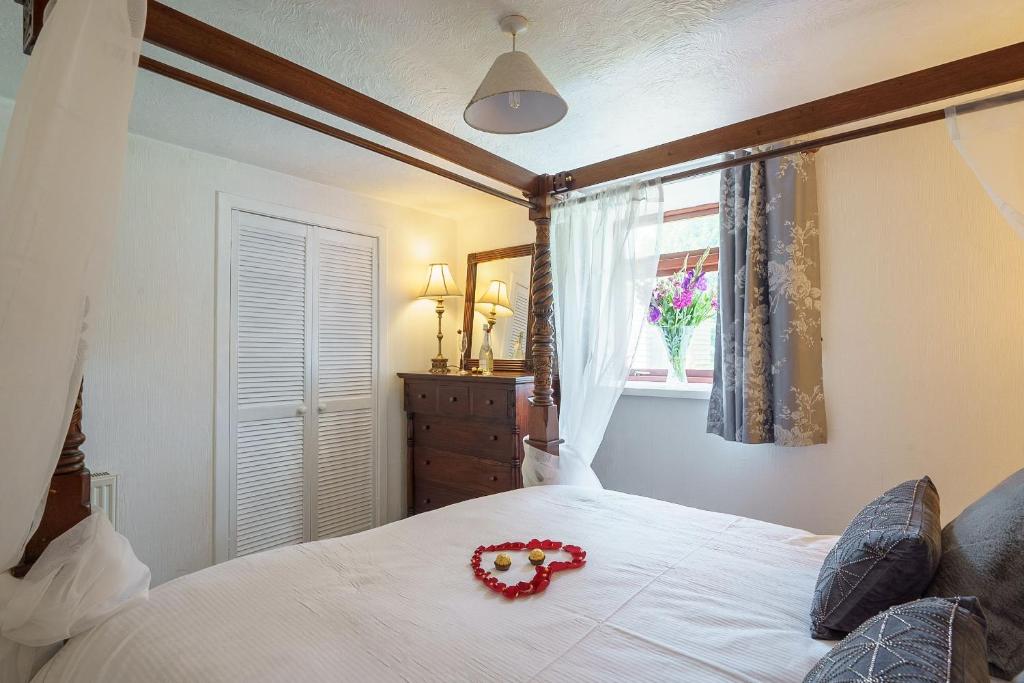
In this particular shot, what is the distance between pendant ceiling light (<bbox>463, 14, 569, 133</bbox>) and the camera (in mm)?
1626

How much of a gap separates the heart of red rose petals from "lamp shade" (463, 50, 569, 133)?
1.34 meters

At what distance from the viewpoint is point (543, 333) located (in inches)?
104

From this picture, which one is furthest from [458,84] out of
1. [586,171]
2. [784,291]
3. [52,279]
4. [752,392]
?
[752,392]

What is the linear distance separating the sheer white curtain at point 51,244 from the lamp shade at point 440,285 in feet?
9.14

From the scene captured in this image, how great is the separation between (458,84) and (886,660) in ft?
7.10

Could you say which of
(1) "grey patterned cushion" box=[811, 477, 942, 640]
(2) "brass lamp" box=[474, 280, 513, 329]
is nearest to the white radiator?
(2) "brass lamp" box=[474, 280, 513, 329]

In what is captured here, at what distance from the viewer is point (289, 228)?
3299mm

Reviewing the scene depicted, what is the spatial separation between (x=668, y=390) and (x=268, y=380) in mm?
2348

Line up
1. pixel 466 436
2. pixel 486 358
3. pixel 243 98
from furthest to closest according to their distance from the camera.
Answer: pixel 486 358, pixel 466 436, pixel 243 98

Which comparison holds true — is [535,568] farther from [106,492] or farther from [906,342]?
[106,492]

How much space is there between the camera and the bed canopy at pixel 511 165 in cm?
130

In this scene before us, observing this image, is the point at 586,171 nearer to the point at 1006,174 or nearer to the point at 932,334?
the point at 1006,174

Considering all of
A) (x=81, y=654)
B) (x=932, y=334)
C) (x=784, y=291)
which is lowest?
Answer: (x=81, y=654)

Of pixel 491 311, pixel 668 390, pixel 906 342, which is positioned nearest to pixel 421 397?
pixel 491 311
